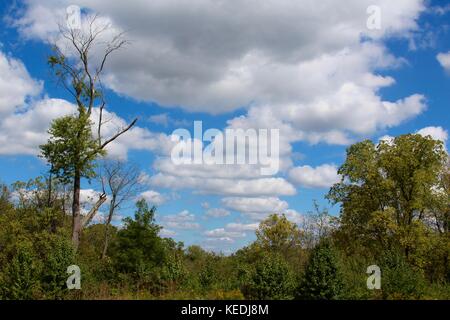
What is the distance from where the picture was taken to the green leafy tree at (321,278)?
15766 millimetres

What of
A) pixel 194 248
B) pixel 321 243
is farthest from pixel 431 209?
pixel 194 248

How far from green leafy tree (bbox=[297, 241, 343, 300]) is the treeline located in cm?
3

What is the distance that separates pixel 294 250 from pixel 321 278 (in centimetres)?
2844

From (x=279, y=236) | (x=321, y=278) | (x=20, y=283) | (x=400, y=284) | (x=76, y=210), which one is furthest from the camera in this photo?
(x=279, y=236)

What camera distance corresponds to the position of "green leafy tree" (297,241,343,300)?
1577cm

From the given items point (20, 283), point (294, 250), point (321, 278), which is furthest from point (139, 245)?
point (294, 250)

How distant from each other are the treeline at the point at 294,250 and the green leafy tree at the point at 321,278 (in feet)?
0.11

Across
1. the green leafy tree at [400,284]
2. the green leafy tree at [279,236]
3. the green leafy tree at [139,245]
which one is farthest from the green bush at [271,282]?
the green leafy tree at [279,236]

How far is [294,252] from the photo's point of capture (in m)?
43.5

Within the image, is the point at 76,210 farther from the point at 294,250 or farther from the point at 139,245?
the point at 294,250

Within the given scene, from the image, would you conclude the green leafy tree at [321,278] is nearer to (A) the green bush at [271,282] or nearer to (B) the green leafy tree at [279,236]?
(A) the green bush at [271,282]

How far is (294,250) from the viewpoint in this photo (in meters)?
43.8
